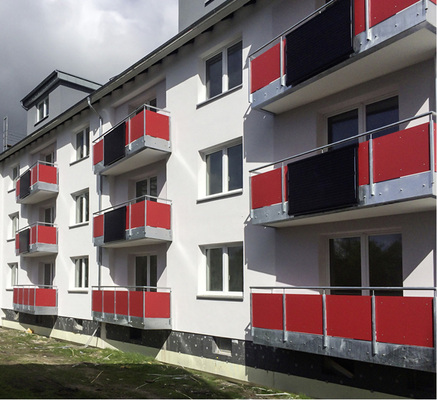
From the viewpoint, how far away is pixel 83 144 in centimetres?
2106

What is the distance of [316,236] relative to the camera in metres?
10.7

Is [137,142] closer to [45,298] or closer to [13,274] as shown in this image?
[45,298]

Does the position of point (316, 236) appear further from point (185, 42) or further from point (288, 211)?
point (185, 42)

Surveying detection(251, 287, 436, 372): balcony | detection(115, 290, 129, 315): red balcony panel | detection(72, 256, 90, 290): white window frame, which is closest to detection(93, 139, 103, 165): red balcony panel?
detection(72, 256, 90, 290): white window frame

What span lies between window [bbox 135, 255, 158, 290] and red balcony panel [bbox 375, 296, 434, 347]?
29.3ft

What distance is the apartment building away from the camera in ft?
28.1

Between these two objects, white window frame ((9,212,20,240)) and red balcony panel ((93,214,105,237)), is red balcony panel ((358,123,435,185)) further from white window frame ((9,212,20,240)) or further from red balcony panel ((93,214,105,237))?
white window frame ((9,212,20,240))

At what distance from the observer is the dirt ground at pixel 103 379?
1073 cm

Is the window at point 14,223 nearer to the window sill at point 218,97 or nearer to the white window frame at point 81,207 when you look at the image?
the white window frame at point 81,207

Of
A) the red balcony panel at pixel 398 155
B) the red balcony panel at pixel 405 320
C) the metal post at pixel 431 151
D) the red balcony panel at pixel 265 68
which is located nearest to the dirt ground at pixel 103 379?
the red balcony panel at pixel 405 320

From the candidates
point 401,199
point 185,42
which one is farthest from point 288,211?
point 185,42

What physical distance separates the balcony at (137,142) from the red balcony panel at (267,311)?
617 centimetres

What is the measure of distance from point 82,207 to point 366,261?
13.9 meters

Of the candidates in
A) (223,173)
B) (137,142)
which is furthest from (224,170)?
(137,142)
